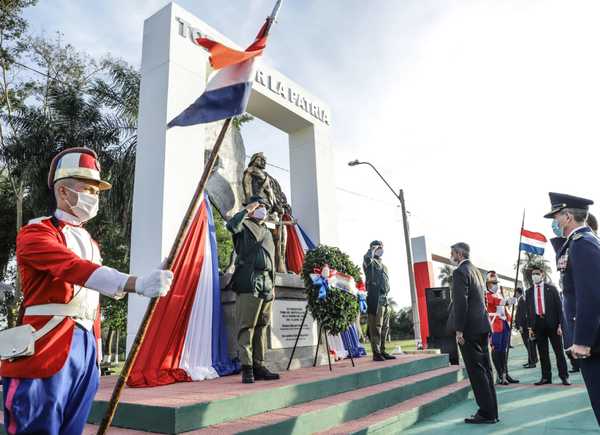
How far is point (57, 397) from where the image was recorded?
1.86 meters

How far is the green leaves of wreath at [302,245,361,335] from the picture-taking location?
6078 mm

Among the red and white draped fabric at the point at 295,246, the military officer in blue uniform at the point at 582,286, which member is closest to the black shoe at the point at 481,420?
the military officer in blue uniform at the point at 582,286

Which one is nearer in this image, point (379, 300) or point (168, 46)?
point (168, 46)

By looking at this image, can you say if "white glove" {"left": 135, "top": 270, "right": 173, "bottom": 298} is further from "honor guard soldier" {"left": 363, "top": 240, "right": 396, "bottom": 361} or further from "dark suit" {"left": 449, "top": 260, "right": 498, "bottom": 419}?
"honor guard soldier" {"left": 363, "top": 240, "right": 396, "bottom": 361}

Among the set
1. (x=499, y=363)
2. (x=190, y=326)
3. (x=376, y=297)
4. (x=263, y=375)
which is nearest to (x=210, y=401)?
(x=263, y=375)

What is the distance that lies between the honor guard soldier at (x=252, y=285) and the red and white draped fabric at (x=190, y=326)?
91 centimetres

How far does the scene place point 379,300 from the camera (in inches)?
290

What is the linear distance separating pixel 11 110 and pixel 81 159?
2076 cm

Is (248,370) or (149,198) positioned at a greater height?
(149,198)

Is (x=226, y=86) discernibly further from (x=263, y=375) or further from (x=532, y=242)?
(x=532, y=242)

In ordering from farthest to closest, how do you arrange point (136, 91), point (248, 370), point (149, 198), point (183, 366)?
point (136, 91) < point (149, 198) < point (183, 366) < point (248, 370)

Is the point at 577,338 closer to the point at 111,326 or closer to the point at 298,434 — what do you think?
the point at 298,434

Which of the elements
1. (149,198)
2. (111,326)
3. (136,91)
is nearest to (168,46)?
(149,198)

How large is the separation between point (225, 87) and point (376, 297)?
5390 mm
